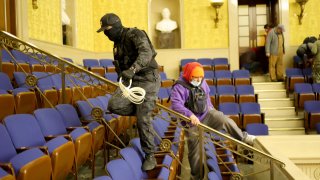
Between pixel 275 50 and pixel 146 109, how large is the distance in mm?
5160

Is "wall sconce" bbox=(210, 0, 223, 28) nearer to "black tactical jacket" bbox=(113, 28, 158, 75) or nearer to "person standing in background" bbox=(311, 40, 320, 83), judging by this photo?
"person standing in background" bbox=(311, 40, 320, 83)

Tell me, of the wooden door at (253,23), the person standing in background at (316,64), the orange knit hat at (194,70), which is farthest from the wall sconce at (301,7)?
the orange knit hat at (194,70)

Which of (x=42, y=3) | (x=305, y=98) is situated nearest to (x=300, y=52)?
(x=305, y=98)

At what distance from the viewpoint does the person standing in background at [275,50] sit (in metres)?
6.98

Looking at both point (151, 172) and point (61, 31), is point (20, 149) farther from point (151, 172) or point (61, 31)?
point (61, 31)

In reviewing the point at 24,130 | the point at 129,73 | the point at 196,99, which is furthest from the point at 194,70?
the point at 24,130

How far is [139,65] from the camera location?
2234 mm

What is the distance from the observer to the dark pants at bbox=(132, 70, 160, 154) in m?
2.33

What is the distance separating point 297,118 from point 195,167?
2913 millimetres

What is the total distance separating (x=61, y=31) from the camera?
610cm

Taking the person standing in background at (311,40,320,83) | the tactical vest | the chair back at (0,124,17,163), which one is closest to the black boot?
the chair back at (0,124,17,163)

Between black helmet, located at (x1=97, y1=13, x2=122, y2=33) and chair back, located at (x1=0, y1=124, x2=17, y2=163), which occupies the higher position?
black helmet, located at (x1=97, y1=13, x2=122, y2=33)

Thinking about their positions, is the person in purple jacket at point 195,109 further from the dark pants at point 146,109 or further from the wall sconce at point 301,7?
the wall sconce at point 301,7

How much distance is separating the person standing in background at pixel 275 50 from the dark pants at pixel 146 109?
16.4 ft
